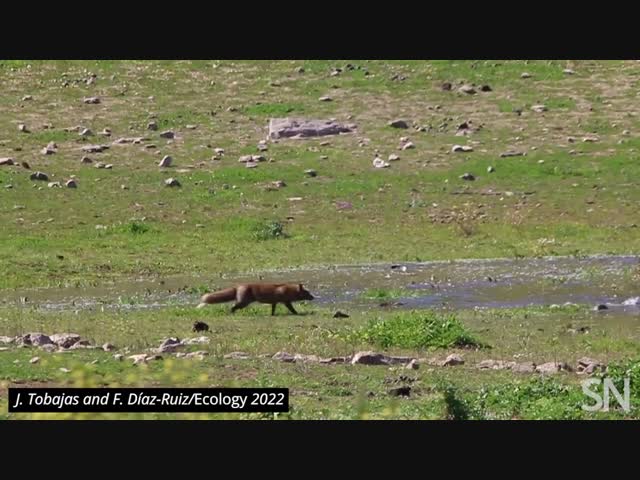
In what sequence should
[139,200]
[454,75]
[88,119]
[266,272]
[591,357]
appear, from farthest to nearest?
[454,75]
[88,119]
[139,200]
[266,272]
[591,357]

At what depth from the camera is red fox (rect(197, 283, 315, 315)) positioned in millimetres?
20188

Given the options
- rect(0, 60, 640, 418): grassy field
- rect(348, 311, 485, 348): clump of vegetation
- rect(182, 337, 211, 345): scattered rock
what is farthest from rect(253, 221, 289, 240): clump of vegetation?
rect(182, 337, 211, 345): scattered rock

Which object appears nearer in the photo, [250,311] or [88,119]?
[250,311]

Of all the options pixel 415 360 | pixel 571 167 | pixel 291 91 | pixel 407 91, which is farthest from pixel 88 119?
pixel 415 360

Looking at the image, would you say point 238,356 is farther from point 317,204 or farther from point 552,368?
point 317,204

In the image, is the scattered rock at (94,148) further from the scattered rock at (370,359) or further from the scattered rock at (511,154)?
the scattered rock at (370,359)

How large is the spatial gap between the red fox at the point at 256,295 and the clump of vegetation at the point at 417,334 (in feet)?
8.66

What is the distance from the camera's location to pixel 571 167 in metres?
30.8

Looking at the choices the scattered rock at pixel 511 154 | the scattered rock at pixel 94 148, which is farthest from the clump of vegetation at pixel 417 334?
the scattered rock at pixel 94 148

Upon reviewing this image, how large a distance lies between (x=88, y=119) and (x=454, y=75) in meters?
8.70

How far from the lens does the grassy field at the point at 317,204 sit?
598 inches

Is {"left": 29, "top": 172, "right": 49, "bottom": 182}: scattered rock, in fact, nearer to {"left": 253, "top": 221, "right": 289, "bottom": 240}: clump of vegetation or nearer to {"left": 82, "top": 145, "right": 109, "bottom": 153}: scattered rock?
{"left": 82, "top": 145, "right": 109, "bottom": 153}: scattered rock

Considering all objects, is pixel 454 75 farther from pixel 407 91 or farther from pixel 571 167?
pixel 571 167

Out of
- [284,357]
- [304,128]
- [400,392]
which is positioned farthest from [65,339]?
[304,128]
